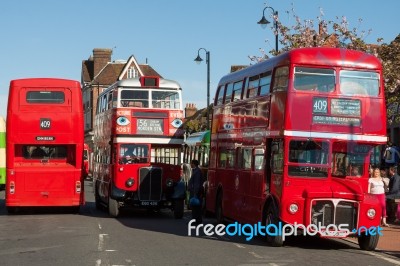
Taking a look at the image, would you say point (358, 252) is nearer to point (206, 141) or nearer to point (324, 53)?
point (324, 53)

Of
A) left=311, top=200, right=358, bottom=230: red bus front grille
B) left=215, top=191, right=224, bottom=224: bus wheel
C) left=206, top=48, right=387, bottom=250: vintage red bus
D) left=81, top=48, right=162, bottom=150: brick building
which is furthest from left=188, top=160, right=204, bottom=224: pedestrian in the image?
left=81, top=48, right=162, bottom=150: brick building

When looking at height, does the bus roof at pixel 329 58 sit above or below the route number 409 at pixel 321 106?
above

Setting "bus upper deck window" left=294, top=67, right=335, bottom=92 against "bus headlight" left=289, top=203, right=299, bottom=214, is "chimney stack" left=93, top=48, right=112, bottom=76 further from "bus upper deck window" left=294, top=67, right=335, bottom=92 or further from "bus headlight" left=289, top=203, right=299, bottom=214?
"bus headlight" left=289, top=203, right=299, bottom=214

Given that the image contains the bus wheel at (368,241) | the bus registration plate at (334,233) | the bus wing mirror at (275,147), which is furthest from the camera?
the bus wing mirror at (275,147)

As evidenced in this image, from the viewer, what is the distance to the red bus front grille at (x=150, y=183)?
22.8 metres

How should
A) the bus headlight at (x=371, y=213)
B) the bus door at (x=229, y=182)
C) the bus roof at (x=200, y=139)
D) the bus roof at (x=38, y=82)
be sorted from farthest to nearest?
the bus roof at (x=200, y=139) < the bus roof at (x=38, y=82) < the bus door at (x=229, y=182) < the bus headlight at (x=371, y=213)

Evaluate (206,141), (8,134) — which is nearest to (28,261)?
(8,134)

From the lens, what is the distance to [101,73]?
85.3 metres

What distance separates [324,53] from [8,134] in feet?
38.5

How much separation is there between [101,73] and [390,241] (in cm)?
7064

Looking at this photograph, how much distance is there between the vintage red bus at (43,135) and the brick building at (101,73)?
2239 inches

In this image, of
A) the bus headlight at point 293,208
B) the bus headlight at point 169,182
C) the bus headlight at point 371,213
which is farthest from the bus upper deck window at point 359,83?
the bus headlight at point 169,182

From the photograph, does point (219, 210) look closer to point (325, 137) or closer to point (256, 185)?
point (256, 185)

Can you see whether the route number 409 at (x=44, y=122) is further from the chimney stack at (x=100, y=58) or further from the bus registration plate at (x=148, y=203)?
the chimney stack at (x=100, y=58)
